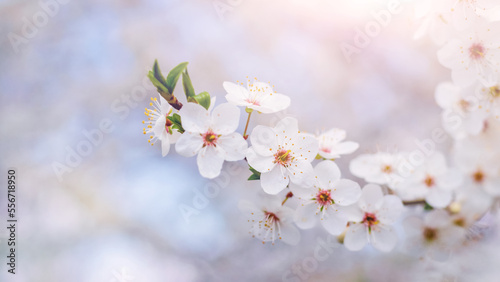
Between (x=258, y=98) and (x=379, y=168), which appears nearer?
(x=258, y=98)

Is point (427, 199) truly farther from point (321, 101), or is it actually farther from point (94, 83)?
point (94, 83)

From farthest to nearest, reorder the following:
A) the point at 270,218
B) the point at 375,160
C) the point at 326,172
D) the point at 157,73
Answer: the point at 375,160
the point at 270,218
the point at 326,172
the point at 157,73

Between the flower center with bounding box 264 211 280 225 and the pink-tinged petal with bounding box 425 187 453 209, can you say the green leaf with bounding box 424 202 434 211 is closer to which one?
the pink-tinged petal with bounding box 425 187 453 209

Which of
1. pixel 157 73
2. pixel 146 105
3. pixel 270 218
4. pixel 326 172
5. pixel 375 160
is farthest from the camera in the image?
pixel 146 105

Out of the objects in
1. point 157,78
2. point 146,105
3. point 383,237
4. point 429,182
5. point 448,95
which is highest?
point 146,105

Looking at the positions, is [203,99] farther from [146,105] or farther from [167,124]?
[146,105]

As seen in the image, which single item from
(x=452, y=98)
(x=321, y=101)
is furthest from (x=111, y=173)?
(x=452, y=98)

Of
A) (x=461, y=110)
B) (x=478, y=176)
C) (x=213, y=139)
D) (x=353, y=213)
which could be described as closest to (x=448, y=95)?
(x=461, y=110)
